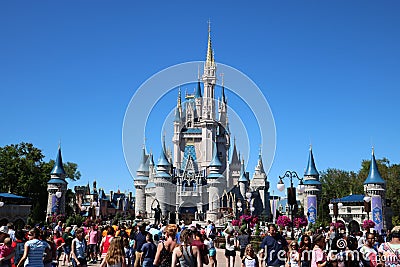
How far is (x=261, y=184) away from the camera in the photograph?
81.7 meters

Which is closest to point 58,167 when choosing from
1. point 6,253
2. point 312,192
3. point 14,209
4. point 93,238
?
point 14,209

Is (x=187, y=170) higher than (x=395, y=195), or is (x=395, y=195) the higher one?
(x=187, y=170)

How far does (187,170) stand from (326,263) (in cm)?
7445

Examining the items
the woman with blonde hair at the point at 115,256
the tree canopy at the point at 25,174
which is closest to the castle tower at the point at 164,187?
the tree canopy at the point at 25,174

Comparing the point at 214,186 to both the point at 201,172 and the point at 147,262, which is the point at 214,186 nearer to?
the point at 201,172

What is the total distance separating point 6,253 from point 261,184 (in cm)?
7396

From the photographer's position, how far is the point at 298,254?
1041 centimetres

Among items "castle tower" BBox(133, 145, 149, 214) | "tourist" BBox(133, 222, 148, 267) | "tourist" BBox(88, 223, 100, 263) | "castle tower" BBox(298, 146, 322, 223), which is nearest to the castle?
"castle tower" BBox(133, 145, 149, 214)

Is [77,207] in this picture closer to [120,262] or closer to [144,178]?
[144,178]

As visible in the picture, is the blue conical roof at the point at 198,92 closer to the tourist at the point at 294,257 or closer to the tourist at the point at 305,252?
the tourist at the point at 294,257

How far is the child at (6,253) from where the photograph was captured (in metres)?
9.30

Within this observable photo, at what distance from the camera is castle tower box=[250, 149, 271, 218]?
8106cm

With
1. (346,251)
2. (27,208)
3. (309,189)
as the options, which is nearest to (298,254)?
(346,251)

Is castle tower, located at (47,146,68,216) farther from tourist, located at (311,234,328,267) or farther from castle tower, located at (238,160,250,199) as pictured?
tourist, located at (311,234,328,267)
